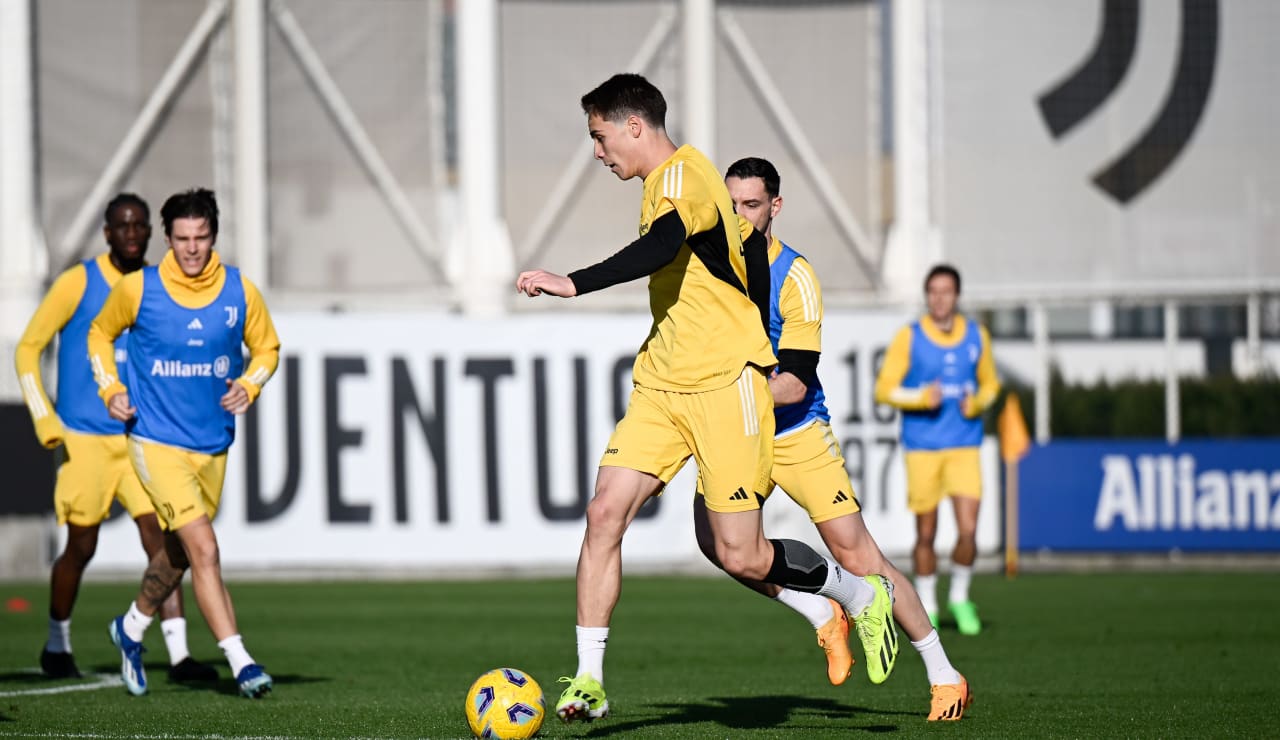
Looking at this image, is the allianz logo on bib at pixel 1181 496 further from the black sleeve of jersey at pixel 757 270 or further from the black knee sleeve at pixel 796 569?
the black sleeve of jersey at pixel 757 270

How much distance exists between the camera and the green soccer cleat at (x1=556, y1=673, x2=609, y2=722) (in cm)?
697

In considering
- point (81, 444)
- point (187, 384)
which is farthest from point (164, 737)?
point (81, 444)

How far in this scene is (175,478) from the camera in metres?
8.75

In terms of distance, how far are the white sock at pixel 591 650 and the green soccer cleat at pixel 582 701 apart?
0.16ft

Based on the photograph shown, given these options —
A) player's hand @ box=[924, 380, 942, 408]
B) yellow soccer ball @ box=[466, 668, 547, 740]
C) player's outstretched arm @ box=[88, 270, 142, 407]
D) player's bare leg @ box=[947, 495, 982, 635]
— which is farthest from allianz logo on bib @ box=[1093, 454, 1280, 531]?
yellow soccer ball @ box=[466, 668, 547, 740]

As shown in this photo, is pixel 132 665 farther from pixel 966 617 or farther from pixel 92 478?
pixel 966 617

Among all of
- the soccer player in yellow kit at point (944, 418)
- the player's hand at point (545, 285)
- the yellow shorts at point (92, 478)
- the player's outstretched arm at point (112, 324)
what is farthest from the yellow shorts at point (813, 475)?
the soccer player in yellow kit at point (944, 418)

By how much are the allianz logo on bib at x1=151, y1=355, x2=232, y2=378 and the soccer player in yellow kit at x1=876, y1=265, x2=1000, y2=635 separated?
205 inches

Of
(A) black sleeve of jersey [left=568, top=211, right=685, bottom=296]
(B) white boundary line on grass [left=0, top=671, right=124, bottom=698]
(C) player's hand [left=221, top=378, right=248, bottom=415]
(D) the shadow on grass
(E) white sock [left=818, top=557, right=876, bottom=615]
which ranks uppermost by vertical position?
(A) black sleeve of jersey [left=568, top=211, right=685, bottom=296]

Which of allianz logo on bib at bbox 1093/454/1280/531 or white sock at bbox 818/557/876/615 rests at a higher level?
white sock at bbox 818/557/876/615

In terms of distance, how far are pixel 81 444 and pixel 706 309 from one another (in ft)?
14.4

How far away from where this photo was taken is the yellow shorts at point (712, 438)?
719cm

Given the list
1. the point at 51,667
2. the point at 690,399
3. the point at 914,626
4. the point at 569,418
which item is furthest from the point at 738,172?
the point at 569,418

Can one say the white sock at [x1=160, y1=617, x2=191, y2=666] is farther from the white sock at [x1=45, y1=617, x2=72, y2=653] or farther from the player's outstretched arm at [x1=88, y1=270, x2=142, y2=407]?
the player's outstretched arm at [x1=88, y1=270, x2=142, y2=407]
